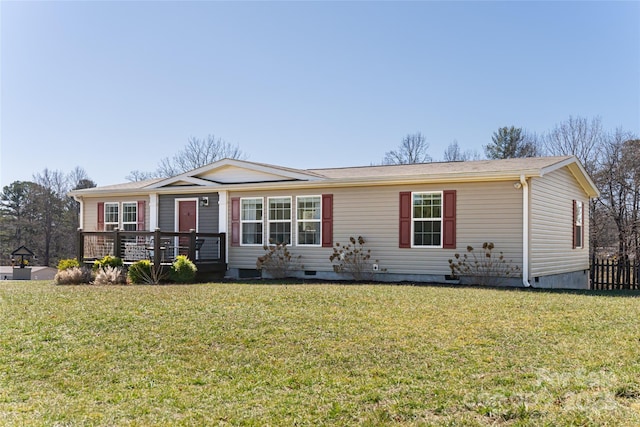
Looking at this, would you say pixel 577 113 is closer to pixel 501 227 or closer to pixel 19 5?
pixel 501 227

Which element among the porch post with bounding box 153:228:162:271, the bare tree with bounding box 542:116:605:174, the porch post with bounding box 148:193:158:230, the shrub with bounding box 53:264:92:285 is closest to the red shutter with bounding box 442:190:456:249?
the porch post with bounding box 153:228:162:271

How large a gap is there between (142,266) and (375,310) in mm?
6814

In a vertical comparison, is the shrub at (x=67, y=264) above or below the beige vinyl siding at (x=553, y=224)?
below

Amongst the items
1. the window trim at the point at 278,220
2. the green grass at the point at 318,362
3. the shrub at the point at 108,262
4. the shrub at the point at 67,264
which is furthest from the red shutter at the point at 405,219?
the shrub at the point at 67,264

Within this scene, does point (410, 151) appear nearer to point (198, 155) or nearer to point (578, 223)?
point (198, 155)

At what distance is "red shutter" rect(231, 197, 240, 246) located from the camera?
1552 cm

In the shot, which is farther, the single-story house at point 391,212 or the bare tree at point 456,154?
the bare tree at point 456,154

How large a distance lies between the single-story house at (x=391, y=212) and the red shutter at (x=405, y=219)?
2 centimetres

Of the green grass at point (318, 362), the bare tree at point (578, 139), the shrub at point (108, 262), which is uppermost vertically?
the bare tree at point (578, 139)

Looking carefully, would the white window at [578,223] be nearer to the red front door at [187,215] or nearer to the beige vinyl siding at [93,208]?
the red front door at [187,215]

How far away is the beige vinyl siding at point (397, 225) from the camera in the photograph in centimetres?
1245

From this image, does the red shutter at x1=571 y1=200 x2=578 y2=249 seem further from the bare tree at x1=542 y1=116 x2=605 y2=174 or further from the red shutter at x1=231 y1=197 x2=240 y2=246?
the bare tree at x1=542 y1=116 x2=605 y2=174

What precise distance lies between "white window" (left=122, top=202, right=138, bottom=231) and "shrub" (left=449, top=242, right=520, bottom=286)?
9633 millimetres

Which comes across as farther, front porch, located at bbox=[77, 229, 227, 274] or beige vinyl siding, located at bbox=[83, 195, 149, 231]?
beige vinyl siding, located at bbox=[83, 195, 149, 231]
